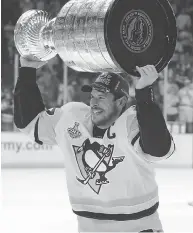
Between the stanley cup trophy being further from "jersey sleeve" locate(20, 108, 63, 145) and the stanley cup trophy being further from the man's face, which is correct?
"jersey sleeve" locate(20, 108, 63, 145)

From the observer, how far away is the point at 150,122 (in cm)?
202

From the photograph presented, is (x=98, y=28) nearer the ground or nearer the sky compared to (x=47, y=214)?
nearer the sky

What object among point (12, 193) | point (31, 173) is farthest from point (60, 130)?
point (31, 173)

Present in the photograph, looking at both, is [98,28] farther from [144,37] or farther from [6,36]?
[6,36]

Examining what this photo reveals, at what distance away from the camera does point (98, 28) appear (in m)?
1.95

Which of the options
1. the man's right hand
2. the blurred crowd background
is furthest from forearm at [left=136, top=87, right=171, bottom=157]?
the blurred crowd background

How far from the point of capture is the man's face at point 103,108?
224 centimetres

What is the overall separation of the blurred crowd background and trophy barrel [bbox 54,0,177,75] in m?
5.46

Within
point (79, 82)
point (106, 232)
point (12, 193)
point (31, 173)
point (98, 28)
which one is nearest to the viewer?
point (98, 28)

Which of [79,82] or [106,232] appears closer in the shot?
[106,232]

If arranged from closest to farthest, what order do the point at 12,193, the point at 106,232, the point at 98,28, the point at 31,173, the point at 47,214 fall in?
the point at 98,28, the point at 106,232, the point at 47,214, the point at 12,193, the point at 31,173

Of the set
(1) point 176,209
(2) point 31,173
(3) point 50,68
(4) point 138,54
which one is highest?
(4) point 138,54

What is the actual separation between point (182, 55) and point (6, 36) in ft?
7.70

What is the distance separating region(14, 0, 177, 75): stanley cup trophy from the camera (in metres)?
1.95
